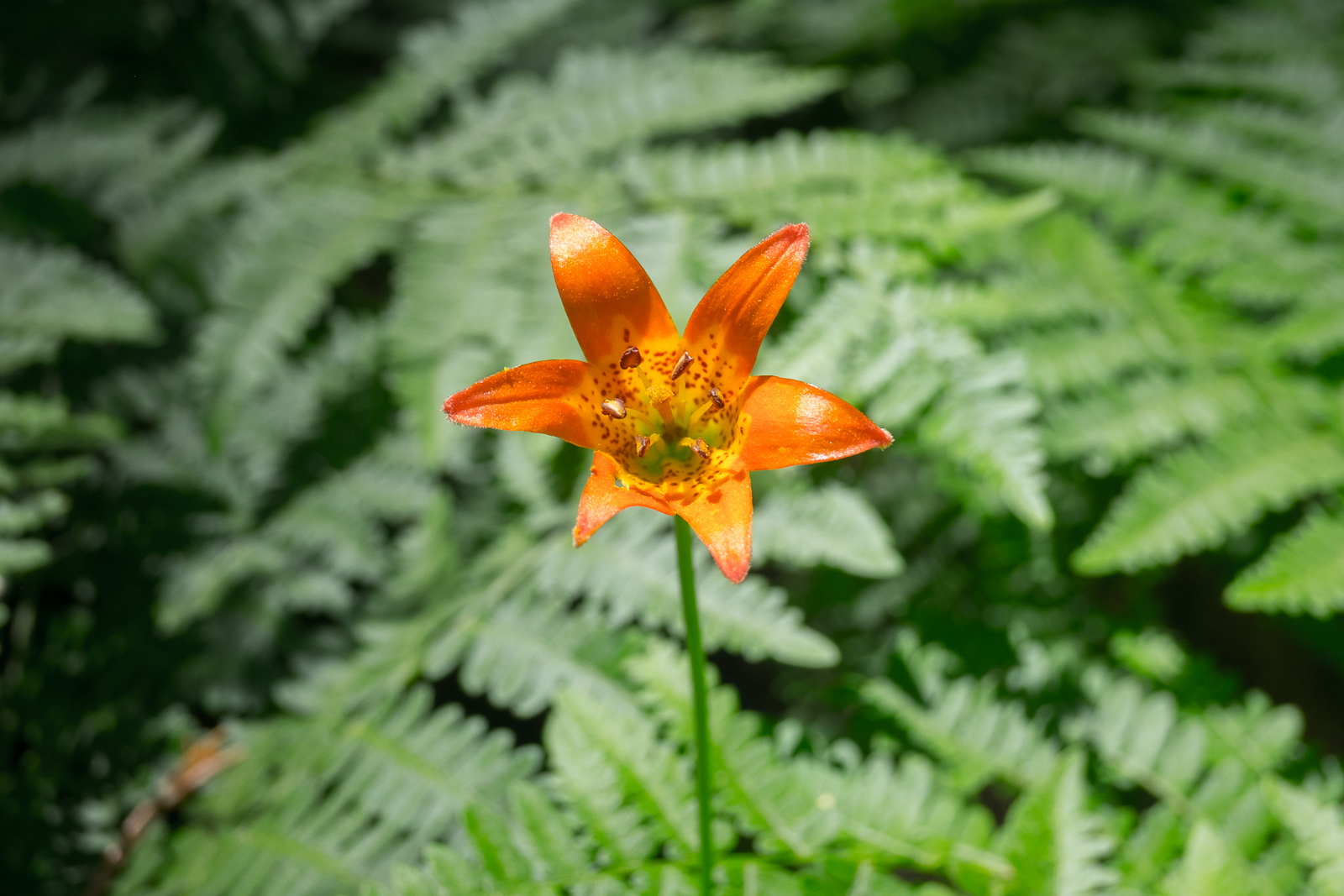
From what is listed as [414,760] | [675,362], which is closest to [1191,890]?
[675,362]

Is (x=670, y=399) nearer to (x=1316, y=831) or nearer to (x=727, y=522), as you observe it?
(x=727, y=522)

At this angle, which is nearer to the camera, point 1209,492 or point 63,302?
point 1209,492

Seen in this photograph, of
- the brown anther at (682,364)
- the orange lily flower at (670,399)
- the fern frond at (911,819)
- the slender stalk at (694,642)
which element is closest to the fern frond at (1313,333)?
the fern frond at (911,819)

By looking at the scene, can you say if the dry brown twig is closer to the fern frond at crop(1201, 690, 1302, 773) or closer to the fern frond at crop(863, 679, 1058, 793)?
the fern frond at crop(863, 679, 1058, 793)

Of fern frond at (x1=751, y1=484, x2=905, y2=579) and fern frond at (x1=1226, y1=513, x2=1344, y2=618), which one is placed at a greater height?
fern frond at (x1=751, y1=484, x2=905, y2=579)

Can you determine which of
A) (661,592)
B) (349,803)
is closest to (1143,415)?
(661,592)

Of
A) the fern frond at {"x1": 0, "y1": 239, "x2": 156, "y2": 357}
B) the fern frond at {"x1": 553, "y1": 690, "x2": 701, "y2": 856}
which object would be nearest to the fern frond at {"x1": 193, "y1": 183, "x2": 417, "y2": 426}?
the fern frond at {"x1": 0, "y1": 239, "x2": 156, "y2": 357}

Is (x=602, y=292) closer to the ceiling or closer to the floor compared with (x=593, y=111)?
closer to the ceiling
